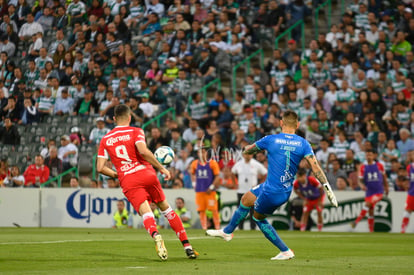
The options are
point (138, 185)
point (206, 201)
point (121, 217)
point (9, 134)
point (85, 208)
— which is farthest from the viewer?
point (9, 134)

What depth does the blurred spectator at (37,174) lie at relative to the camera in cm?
2564

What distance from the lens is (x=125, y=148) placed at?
1127cm

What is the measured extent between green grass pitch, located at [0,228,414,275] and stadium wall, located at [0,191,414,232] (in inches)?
260

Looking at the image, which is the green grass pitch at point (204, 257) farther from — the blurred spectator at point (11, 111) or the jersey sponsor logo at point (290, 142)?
the blurred spectator at point (11, 111)

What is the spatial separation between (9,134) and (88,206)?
500cm

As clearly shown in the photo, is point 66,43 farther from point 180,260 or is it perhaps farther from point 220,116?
point 180,260

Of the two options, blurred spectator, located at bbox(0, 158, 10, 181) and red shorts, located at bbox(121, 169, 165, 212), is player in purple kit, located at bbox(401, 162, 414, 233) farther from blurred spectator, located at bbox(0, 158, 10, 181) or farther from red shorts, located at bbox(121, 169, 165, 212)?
blurred spectator, located at bbox(0, 158, 10, 181)

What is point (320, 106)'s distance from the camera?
24.6m

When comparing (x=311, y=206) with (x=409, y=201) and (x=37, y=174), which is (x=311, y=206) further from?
(x=37, y=174)

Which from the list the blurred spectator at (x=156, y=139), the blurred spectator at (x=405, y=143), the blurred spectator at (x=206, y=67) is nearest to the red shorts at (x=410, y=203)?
the blurred spectator at (x=405, y=143)

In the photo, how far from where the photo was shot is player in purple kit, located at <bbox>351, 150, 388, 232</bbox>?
2245 centimetres

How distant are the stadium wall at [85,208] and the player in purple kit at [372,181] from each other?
1.72 feet

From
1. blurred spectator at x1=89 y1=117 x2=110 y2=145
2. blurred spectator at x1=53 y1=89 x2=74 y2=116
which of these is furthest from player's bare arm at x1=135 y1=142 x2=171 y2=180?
blurred spectator at x1=53 y1=89 x2=74 y2=116

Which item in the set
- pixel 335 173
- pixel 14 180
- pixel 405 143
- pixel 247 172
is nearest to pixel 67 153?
pixel 14 180
